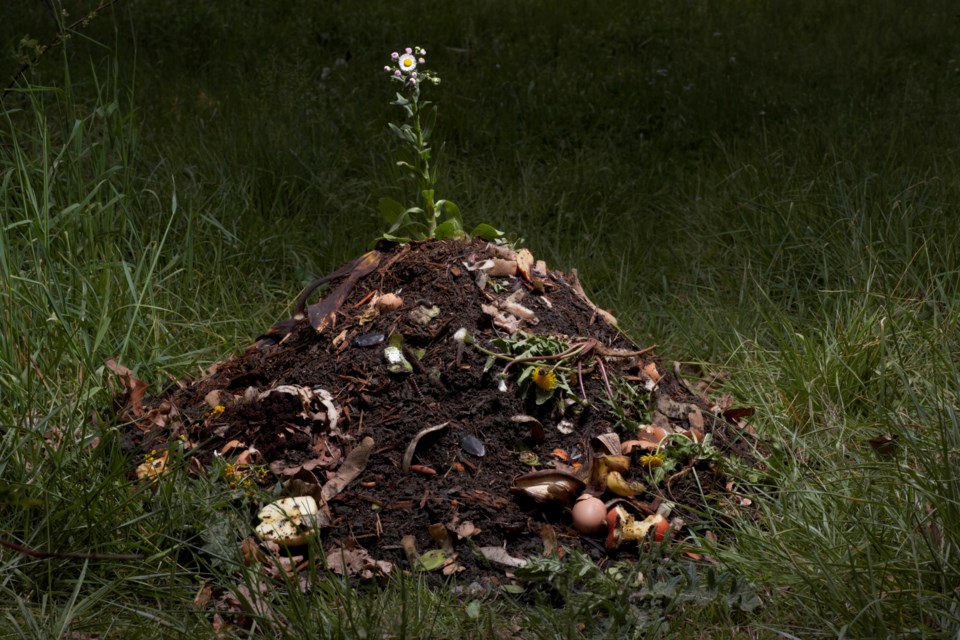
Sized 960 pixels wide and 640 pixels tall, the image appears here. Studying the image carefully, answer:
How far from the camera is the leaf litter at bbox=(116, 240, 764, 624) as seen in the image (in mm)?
2588

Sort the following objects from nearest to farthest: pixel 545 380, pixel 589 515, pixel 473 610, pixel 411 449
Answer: pixel 473 610 < pixel 589 515 < pixel 411 449 < pixel 545 380

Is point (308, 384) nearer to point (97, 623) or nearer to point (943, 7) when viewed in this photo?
point (97, 623)

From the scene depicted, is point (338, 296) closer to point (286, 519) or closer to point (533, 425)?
point (533, 425)

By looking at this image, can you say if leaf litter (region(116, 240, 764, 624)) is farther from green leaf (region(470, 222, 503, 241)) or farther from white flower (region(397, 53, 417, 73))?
white flower (region(397, 53, 417, 73))

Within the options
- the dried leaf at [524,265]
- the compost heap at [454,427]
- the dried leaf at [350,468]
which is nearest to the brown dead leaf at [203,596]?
the compost heap at [454,427]

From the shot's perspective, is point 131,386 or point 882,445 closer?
point 882,445

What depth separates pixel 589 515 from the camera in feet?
8.46

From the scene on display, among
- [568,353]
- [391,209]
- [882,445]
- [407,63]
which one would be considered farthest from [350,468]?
[882,445]

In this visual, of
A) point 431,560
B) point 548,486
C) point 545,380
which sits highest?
point 545,380

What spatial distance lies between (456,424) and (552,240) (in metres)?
2.15

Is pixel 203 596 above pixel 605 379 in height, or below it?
below

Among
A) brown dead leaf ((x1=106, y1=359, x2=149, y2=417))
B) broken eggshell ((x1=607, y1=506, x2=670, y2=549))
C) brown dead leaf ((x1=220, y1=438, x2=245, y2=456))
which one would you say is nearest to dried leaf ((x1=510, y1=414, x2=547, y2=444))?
broken eggshell ((x1=607, y1=506, x2=670, y2=549))

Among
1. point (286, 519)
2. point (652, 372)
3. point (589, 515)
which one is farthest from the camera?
point (652, 372)

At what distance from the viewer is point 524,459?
9.07 ft
